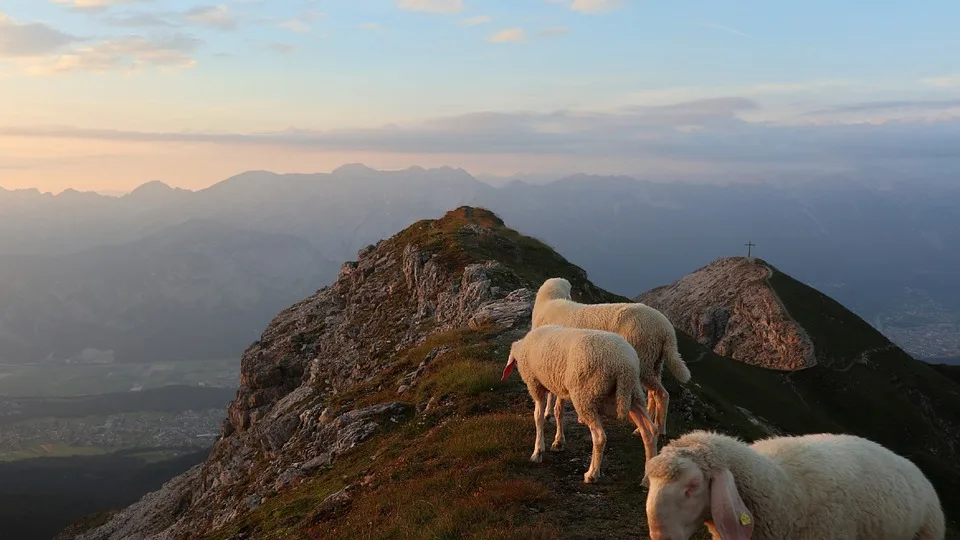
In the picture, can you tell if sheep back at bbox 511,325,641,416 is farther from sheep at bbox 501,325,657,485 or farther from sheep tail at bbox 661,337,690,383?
sheep tail at bbox 661,337,690,383

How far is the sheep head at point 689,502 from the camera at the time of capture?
6312 millimetres

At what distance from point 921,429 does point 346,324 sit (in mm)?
67111

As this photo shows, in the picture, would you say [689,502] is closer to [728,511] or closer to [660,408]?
[728,511]

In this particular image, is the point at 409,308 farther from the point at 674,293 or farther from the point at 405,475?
the point at 674,293

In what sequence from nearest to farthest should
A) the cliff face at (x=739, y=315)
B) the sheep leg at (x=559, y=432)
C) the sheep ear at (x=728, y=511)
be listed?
the sheep ear at (x=728, y=511) → the sheep leg at (x=559, y=432) → the cliff face at (x=739, y=315)

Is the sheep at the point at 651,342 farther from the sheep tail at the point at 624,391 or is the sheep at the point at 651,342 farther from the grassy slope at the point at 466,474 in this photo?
the sheep tail at the point at 624,391

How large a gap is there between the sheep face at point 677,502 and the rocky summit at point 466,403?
3.28 metres

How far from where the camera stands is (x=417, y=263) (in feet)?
160

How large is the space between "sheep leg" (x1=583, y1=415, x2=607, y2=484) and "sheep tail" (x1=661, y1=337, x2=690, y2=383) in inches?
152

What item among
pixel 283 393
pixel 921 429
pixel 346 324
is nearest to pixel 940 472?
pixel 921 429

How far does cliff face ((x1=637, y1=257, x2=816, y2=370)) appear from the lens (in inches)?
3371

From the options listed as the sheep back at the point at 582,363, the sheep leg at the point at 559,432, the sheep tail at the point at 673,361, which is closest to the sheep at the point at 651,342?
the sheep tail at the point at 673,361

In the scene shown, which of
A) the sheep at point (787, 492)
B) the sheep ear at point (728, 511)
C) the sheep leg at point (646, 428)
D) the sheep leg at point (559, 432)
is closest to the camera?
the sheep ear at point (728, 511)

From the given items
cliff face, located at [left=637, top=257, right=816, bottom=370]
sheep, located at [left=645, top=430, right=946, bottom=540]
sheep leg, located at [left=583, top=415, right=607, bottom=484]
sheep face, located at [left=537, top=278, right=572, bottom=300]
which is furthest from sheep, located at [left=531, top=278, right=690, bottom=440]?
cliff face, located at [left=637, top=257, right=816, bottom=370]
